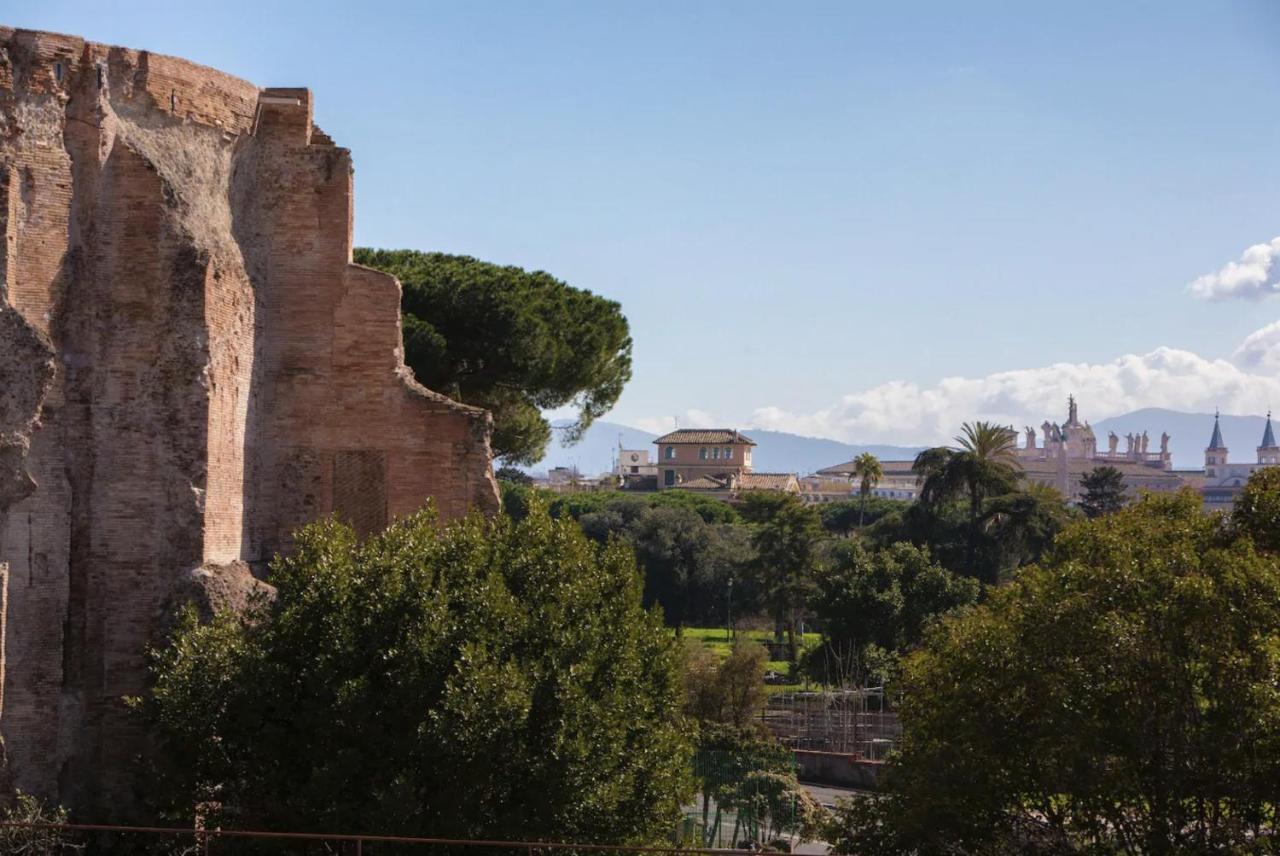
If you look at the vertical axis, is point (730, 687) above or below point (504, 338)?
below

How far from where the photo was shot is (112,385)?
14.1 m

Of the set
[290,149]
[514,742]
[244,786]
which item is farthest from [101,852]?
Answer: [290,149]

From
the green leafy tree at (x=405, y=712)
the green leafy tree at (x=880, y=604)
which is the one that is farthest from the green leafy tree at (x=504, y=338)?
the green leafy tree at (x=880, y=604)

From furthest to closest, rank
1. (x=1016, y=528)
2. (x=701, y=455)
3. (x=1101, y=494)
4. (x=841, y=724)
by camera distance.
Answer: (x=701, y=455)
(x=1101, y=494)
(x=1016, y=528)
(x=841, y=724)

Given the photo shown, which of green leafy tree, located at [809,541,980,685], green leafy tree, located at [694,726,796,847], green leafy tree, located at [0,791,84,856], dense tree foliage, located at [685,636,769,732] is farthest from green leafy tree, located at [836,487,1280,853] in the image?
green leafy tree, located at [809,541,980,685]

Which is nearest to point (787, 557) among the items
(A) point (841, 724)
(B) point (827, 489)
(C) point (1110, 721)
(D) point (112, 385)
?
(A) point (841, 724)

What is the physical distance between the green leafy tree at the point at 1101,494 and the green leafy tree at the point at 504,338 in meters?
37.6

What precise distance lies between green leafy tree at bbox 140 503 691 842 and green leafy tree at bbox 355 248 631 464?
10645mm

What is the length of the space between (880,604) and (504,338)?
18.4m

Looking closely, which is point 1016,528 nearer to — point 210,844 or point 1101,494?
point 1101,494

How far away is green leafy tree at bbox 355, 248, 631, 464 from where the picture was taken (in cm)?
2514

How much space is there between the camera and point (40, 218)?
44.3 feet

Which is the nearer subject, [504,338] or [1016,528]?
[504,338]

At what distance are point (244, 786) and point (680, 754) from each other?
387 centimetres
